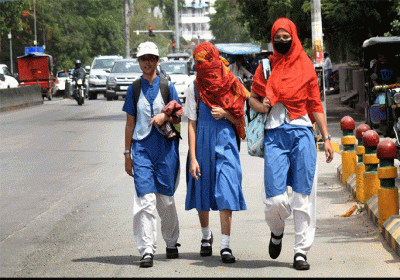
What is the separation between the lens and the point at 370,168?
8.65 metres

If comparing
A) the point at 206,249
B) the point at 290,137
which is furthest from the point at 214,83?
the point at 206,249

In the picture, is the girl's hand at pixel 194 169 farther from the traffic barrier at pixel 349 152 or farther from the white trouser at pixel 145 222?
the traffic barrier at pixel 349 152

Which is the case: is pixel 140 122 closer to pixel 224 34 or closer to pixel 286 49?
pixel 286 49

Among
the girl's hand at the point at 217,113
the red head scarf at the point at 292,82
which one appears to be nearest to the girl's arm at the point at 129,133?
the girl's hand at the point at 217,113

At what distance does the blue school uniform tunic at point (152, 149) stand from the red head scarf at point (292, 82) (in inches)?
33.3

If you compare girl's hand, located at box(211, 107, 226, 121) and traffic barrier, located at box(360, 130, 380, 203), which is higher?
girl's hand, located at box(211, 107, 226, 121)

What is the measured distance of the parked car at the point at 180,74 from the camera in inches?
1306

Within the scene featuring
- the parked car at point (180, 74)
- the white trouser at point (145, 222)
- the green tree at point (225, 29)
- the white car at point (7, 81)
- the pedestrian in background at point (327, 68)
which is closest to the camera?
the white trouser at point (145, 222)

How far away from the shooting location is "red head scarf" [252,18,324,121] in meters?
6.20

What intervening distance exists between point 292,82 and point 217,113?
65 centimetres

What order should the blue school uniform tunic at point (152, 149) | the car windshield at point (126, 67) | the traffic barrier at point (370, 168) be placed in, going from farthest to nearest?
the car windshield at point (126, 67) < the traffic barrier at point (370, 168) < the blue school uniform tunic at point (152, 149)

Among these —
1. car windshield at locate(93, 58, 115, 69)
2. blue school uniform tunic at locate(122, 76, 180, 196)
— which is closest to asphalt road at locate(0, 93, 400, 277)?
blue school uniform tunic at locate(122, 76, 180, 196)

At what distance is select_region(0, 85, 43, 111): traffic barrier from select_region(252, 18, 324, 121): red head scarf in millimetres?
25719

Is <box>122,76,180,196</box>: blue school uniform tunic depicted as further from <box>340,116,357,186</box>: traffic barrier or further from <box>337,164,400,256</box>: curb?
<box>340,116,357,186</box>: traffic barrier
